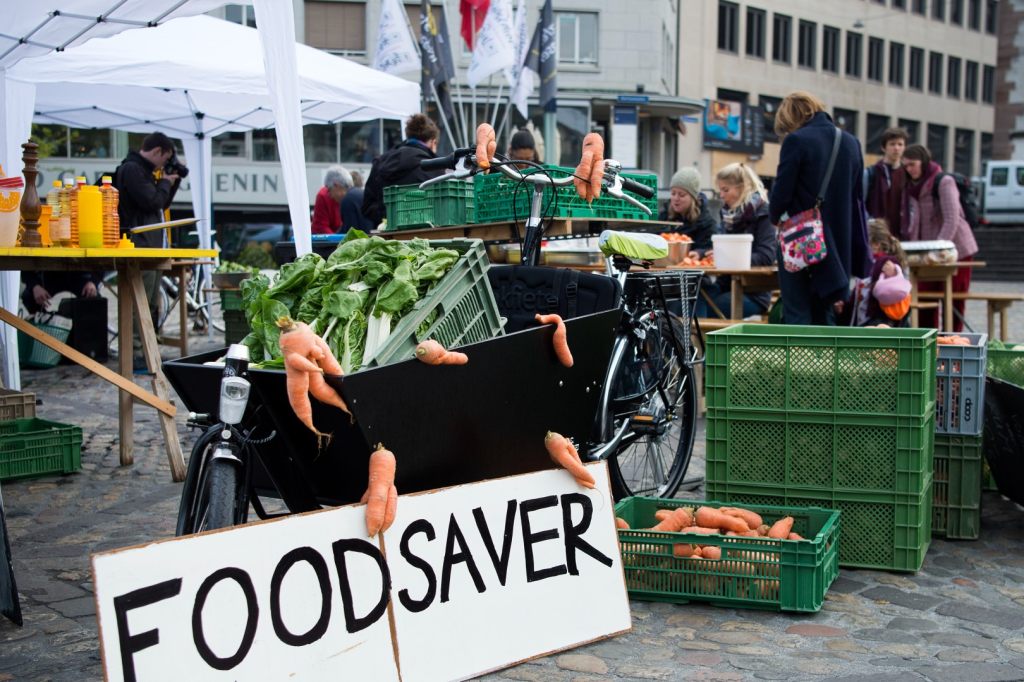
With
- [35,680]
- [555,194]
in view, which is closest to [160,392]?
[555,194]

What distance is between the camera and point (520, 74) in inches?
895

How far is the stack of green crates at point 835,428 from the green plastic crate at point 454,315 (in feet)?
3.89

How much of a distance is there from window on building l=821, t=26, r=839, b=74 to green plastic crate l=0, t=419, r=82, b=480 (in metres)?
49.9

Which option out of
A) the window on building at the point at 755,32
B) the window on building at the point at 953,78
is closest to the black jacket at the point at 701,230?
the window on building at the point at 755,32

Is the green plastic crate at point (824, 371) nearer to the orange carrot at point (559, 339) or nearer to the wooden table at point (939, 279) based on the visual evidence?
the orange carrot at point (559, 339)

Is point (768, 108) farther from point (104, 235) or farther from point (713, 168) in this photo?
point (104, 235)

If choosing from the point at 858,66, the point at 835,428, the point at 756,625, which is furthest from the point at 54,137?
the point at 858,66

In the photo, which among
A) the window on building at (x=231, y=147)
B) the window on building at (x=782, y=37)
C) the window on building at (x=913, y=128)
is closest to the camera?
the window on building at (x=231, y=147)

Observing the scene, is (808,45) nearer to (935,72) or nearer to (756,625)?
(935,72)

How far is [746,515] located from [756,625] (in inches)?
21.4

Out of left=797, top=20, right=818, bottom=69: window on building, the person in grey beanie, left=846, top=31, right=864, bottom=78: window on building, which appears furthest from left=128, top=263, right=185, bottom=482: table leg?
left=846, top=31, right=864, bottom=78: window on building

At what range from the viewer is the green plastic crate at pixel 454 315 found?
346 centimetres

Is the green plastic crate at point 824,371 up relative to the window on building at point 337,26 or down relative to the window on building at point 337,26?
down

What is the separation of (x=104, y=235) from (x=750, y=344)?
329cm
